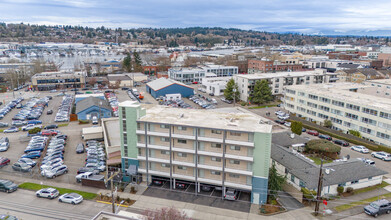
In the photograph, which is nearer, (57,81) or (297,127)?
(297,127)

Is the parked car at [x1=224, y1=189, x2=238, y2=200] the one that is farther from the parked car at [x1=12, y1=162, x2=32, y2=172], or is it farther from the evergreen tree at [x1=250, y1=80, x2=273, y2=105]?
the evergreen tree at [x1=250, y1=80, x2=273, y2=105]

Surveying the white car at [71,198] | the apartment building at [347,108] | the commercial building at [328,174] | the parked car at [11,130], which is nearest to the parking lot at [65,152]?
the parked car at [11,130]

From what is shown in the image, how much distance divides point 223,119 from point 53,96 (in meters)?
57.7

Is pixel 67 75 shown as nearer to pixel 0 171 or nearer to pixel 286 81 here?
pixel 0 171

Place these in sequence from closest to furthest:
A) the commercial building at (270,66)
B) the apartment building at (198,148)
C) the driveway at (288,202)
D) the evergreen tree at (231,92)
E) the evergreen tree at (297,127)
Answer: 1. the apartment building at (198,148)
2. the driveway at (288,202)
3. the evergreen tree at (297,127)
4. the evergreen tree at (231,92)
5. the commercial building at (270,66)

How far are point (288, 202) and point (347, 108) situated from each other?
24.8 metres

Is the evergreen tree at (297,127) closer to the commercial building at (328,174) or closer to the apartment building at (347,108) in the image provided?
the apartment building at (347,108)

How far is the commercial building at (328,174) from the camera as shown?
83.2ft

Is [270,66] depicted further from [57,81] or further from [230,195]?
[230,195]

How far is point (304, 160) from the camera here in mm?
28875

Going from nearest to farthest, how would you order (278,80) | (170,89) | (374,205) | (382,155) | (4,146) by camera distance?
(374,205), (382,155), (4,146), (278,80), (170,89)

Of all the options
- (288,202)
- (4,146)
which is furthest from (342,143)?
(4,146)

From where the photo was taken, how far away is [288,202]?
24.7m

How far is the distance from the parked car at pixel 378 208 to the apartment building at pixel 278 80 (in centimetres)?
4059
